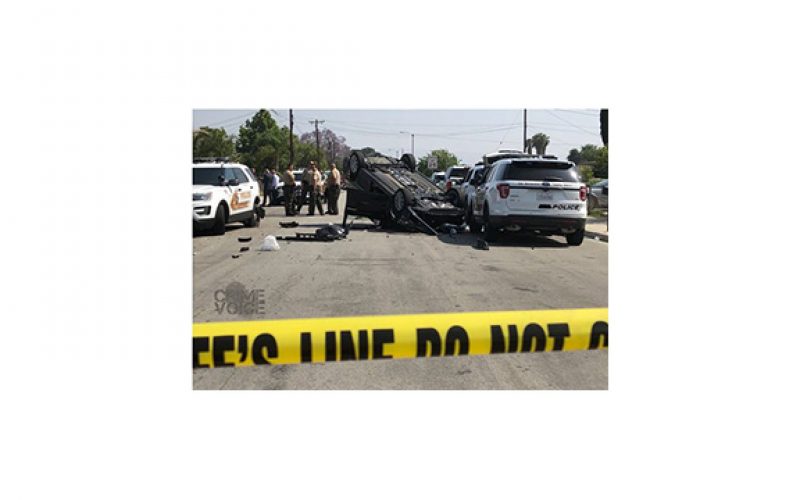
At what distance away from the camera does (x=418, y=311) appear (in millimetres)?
7227

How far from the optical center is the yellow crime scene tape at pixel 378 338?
11.0ft

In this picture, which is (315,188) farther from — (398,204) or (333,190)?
(398,204)

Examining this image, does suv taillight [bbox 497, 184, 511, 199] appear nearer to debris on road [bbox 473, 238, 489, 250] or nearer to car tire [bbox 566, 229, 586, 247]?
debris on road [bbox 473, 238, 489, 250]

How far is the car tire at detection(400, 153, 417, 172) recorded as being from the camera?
52.4ft

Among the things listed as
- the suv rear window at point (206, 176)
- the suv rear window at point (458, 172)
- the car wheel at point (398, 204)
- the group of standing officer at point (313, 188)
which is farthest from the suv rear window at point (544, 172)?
the suv rear window at point (458, 172)

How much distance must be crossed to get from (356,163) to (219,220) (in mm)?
3174

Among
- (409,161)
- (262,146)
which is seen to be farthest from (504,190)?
(262,146)

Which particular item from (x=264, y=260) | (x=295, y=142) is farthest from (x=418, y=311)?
(x=295, y=142)

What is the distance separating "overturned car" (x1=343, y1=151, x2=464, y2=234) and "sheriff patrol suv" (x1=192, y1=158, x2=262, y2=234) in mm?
2248

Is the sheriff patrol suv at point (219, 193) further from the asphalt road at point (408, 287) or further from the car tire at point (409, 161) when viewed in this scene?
the car tire at point (409, 161)

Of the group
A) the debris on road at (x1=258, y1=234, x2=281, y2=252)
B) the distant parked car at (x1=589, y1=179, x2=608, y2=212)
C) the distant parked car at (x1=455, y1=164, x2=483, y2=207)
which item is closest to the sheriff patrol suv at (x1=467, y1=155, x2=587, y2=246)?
the distant parked car at (x1=455, y1=164, x2=483, y2=207)

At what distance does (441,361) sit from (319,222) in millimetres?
12919

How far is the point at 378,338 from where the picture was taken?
3367 millimetres

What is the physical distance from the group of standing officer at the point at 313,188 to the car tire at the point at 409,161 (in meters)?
3.32
